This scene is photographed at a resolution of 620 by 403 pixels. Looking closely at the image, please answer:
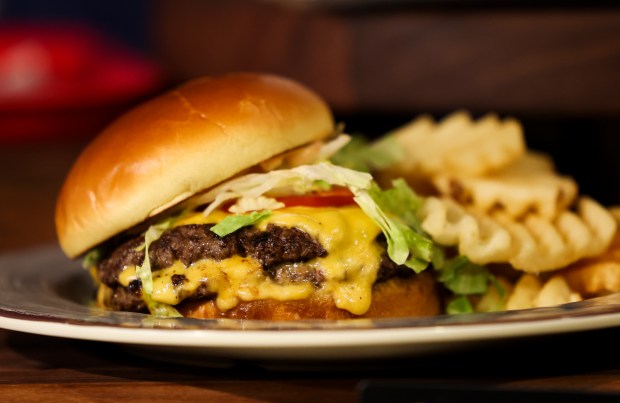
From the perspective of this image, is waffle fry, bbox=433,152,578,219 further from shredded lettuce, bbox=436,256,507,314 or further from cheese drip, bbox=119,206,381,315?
cheese drip, bbox=119,206,381,315

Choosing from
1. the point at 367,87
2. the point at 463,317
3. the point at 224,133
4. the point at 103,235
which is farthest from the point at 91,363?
the point at 367,87

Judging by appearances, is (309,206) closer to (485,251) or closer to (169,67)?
(485,251)

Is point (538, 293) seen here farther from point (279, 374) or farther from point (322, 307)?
point (279, 374)

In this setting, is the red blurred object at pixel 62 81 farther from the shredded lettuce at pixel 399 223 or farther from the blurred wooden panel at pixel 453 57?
the shredded lettuce at pixel 399 223

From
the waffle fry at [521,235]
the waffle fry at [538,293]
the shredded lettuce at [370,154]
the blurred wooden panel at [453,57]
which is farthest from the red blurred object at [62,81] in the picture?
the waffle fry at [538,293]

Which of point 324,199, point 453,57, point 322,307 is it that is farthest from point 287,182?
point 453,57

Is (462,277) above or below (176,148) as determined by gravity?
below

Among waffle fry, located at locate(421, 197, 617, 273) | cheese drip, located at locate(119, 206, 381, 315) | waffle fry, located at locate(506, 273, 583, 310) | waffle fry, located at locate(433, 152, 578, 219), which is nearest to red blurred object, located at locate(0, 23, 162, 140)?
waffle fry, located at locate(433, 152, 578, 219)
